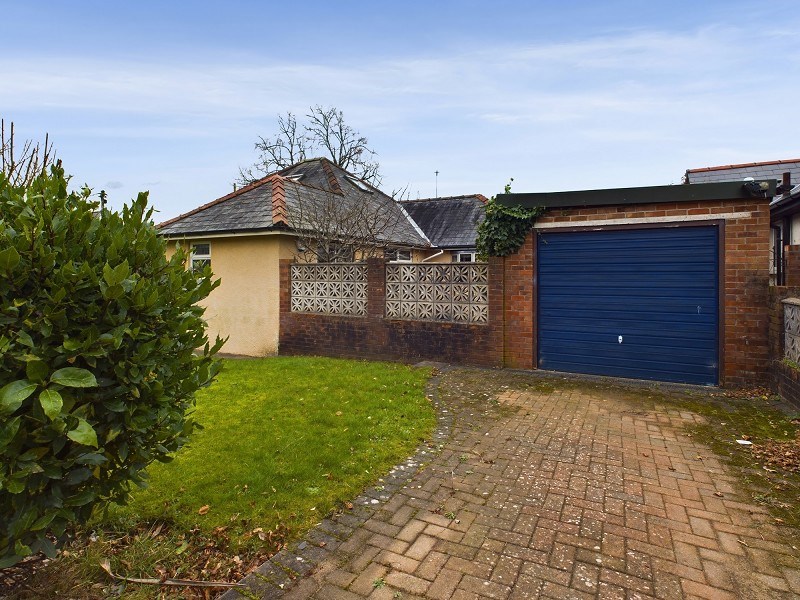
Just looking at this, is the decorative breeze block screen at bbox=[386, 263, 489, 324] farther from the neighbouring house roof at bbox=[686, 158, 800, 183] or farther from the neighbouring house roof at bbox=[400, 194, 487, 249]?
the neighbouring house roof at bbox=[400, 194, 487, 249]

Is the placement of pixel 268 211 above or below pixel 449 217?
below

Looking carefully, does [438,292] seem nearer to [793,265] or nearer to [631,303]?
[631,303]

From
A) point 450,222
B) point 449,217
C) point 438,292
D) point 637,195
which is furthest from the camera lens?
point 449,217

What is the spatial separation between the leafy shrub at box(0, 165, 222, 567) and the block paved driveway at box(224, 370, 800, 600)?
1083 millimetres

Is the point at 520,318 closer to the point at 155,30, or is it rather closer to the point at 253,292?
the point at 253,292

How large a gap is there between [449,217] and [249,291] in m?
14.4

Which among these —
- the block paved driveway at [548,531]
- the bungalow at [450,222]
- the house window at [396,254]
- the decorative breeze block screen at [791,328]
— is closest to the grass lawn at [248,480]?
A: the block paved driveway at [548,531]

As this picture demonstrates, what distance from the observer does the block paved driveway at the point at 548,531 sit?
2602 mm

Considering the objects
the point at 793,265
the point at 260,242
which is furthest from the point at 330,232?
the point at 793,265

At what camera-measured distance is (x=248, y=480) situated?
3.87m

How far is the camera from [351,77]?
14.1 meters

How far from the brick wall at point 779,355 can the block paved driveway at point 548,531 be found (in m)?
2.19

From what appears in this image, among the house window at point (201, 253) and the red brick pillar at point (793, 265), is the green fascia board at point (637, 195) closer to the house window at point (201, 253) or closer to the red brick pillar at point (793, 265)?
the red brick pillar at point (793, 265)

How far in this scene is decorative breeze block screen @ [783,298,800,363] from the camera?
5.91 metres
